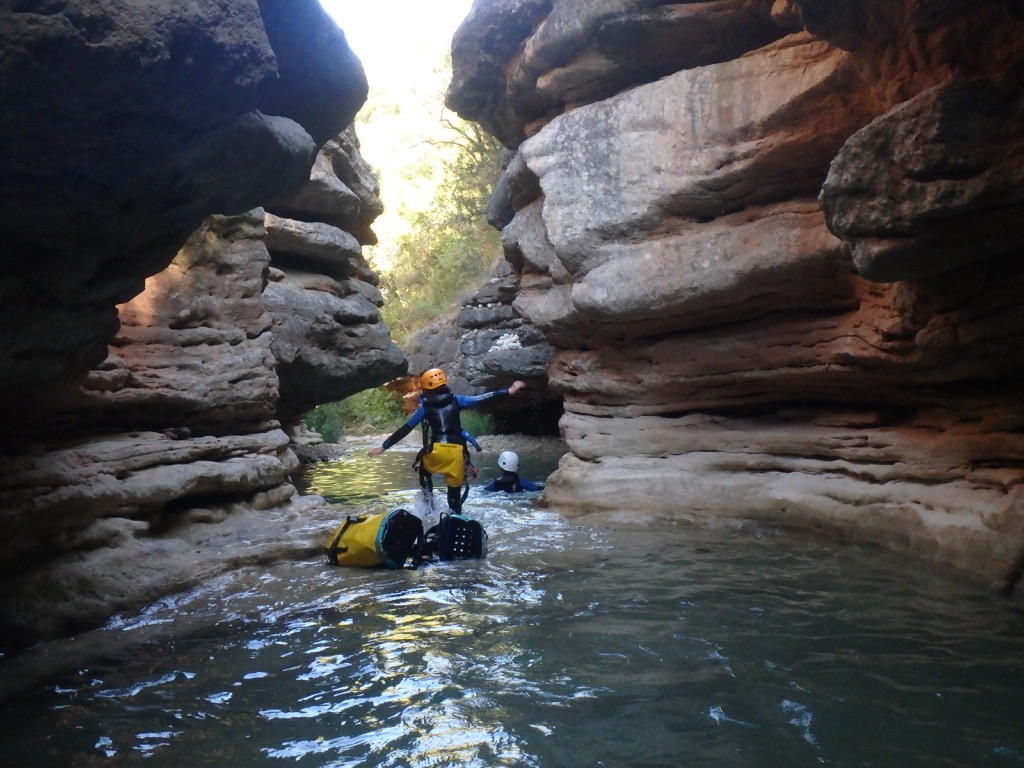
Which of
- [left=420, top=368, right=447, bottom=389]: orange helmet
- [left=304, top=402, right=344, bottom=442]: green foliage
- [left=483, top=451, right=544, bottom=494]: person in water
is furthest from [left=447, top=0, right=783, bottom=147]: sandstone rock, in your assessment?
[left=304, top=402, right=344, bottom=442]: green foliage

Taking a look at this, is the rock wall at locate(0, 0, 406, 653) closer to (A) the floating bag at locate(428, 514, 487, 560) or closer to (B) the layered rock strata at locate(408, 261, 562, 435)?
(A) the floating bag at locate(428, 514, 487, 560)

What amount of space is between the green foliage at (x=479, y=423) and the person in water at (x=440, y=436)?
11015 mm

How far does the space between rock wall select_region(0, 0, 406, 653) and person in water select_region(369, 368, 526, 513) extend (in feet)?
4.14

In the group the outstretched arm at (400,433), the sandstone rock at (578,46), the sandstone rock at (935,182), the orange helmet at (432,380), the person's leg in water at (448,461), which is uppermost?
the sandstone rock at (578,46)

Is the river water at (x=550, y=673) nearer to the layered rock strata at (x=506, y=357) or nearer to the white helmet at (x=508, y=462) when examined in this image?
the white helmet at (x=508, y=462)

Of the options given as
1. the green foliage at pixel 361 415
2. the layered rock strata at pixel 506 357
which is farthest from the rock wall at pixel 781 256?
the green foliage at pixel 361 415

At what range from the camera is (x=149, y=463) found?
23.5ft

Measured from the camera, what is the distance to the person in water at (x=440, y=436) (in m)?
8.69

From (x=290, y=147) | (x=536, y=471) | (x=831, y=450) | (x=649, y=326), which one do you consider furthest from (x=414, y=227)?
(x=290, y=147)

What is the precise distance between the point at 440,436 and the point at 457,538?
164 centimetres

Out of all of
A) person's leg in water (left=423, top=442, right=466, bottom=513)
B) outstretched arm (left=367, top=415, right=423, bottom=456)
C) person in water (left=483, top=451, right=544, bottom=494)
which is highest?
outstretched arm (left=367, top=415, right=423, bottom=456)

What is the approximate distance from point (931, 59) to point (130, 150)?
4385 millimetres

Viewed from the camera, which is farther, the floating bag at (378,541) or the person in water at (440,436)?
the person in water at (440,436)

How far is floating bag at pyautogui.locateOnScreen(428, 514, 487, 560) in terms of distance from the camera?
24.4 ft
